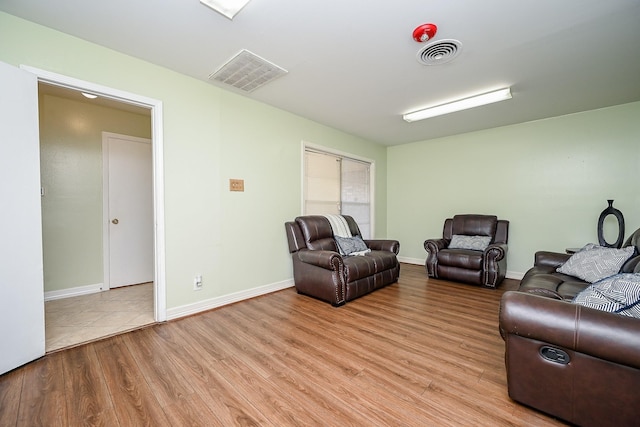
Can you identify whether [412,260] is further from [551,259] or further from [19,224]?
[19,224]

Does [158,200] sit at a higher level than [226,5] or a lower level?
lower

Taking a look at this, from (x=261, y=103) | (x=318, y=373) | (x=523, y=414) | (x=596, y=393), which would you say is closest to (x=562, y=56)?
(x=596, y=393)

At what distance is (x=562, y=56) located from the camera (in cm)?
227

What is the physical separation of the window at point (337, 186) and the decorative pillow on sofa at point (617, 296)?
312cm

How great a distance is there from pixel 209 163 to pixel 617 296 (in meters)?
3.32

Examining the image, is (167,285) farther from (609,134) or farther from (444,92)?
(609,134)

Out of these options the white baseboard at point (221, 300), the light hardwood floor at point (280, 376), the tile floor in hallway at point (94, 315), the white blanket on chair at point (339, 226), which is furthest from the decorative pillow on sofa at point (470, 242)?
the tile floor in hallway at point (94, 315)

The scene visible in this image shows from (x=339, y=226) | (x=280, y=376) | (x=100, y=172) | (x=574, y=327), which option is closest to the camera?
(x=574, y=327)

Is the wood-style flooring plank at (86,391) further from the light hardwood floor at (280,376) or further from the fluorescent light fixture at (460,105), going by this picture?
the fluorescent light fixture at (460,105)

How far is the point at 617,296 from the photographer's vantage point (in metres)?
1.29

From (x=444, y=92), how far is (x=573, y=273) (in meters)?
2.26

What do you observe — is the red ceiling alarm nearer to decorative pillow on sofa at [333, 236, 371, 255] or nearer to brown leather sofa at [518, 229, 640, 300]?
brown leather sofa at [518, 229, 640, 300]

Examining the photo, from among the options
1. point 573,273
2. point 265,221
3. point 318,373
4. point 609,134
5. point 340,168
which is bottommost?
point 318,373

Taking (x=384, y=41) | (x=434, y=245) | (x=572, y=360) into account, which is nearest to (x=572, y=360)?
(x=572, y=360)
